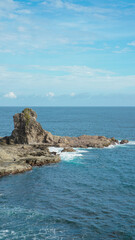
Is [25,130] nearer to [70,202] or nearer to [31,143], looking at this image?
[31,143]

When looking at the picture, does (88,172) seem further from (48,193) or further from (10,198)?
(10,198)

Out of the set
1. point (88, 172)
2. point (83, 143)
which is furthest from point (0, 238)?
point (83, 143)

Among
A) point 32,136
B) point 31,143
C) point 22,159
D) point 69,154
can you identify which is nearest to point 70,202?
point 22,159

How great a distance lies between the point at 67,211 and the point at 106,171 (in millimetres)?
24009

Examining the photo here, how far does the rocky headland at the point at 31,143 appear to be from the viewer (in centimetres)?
6738

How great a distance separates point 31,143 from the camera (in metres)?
87.5

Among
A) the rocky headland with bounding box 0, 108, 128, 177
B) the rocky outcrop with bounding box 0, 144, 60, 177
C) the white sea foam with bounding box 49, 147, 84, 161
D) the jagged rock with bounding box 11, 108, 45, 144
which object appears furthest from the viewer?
the jagged rock with bounding box 11, 108, 45, 144

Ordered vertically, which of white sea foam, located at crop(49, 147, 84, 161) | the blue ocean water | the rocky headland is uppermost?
the rocky headland

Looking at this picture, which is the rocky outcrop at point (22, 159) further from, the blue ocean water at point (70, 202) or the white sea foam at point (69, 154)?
the white sea foam at point (69, 154)

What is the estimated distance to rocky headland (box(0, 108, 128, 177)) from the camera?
67375mm

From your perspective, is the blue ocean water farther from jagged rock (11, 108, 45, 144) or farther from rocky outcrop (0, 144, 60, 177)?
jagged rock (11, 108, 45, 144)

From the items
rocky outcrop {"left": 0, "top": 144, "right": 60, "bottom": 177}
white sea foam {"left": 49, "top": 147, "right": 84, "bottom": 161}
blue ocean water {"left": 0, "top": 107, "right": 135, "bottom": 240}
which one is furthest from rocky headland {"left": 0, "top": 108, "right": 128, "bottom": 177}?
blue ocean water {"left": 0, "top": 107, "right": 135, "bottom": 240}

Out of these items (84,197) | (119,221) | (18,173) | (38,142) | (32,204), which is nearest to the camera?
(119,221)

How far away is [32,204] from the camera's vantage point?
43438mm
